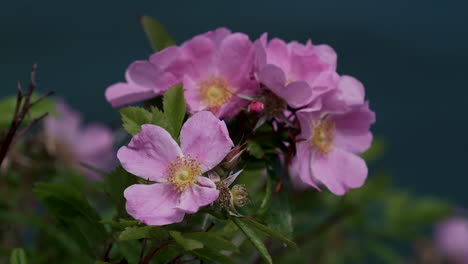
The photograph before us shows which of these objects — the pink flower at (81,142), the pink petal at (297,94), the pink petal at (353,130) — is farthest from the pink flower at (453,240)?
the pink petal at (297,94)

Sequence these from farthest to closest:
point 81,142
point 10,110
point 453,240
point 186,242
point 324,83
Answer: point 453,240
point 81,142
point 10,110
point 324,83
point 186,242

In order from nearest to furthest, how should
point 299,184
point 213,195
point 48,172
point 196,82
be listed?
point 213,195 < point 196,82 < point 48,172 < point 299,184

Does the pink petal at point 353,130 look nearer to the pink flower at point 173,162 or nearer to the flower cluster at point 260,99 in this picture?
the flower cluster at point 260,99

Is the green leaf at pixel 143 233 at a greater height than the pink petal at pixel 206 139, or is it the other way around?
the pink petal at pixel 206 139

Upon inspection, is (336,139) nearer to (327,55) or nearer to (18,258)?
(327,55)

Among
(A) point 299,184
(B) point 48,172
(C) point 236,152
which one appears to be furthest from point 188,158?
(A) point 299,184

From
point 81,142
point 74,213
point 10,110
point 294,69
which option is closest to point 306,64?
point 294,69

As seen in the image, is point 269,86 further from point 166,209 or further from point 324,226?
point 324,226
